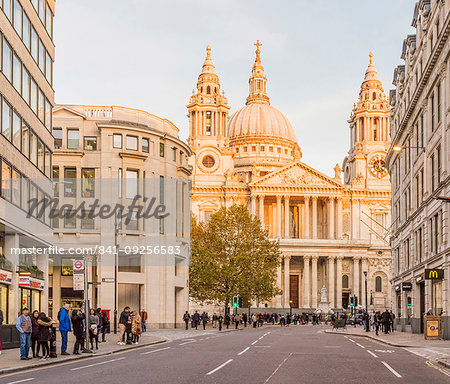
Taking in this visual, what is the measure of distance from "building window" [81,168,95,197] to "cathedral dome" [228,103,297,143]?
96592mm

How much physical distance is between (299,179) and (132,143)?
66.2 meters

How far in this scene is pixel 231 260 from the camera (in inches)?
3223

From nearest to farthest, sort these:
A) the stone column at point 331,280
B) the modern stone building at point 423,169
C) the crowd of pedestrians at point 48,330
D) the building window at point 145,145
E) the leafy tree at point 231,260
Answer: the crowd of pedestrians at point 48,330 < the modern stone building at point 423,169 < the building window at point 145,145 < the leafy tree at point 231,260 < the stone column at point 331,280

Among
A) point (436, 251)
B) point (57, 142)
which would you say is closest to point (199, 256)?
point (57, 142)

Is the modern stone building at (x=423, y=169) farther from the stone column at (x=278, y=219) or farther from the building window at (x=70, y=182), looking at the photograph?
the stone column at (x=278, y=219)

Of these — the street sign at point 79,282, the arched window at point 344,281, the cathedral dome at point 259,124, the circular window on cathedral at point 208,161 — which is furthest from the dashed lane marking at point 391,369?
the cathedral dome at point 259,124

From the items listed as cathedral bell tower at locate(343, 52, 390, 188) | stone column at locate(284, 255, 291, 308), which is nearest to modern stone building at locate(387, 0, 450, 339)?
stone column at locate(284, 255, 291, 308)

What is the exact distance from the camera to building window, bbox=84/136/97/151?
6044 centimetres

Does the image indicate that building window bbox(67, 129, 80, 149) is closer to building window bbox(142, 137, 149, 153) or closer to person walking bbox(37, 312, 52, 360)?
building window bbox(142, 137, 149, 153)

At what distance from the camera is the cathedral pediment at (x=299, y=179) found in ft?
408

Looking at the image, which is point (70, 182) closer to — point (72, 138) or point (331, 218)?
point (72, 138)

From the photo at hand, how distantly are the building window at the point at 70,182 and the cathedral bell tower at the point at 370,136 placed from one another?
76530mm

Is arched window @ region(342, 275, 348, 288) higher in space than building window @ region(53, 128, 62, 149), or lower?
lower

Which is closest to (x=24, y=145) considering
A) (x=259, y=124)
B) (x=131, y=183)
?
(x=131, y=183)
